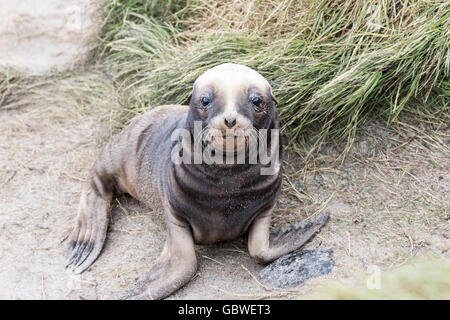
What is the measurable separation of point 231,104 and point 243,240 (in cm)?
104

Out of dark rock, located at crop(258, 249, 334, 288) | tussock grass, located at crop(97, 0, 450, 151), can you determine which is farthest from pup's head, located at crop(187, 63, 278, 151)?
tussock grass, located at crop(97, 0, 450, 151)

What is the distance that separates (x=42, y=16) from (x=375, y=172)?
420cm

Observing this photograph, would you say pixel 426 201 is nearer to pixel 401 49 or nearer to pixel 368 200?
pixel 368 200

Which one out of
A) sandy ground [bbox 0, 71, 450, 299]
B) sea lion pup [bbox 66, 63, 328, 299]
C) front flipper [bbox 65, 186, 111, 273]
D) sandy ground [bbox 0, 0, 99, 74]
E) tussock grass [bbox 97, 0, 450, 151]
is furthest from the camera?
sandy ground [bbox 0, 0, 99, 74]

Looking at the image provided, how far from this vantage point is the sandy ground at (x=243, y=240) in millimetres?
3861

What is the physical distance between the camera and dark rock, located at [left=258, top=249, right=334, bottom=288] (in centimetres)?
369

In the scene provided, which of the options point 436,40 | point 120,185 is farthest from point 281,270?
point 436,40

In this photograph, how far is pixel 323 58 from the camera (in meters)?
4.72

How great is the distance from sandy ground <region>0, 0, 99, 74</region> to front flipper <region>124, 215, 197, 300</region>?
3.08 meters

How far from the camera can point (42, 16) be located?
709 cm

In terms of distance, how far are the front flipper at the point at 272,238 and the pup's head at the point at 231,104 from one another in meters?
0.58

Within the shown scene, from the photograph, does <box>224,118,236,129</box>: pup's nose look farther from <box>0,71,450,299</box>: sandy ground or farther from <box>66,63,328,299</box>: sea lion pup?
<box>0,71,450,299</box>: sandy ground

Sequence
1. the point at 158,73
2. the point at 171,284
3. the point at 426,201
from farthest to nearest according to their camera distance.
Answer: the point at 158,73 → the point at 426,201 → the point at 171,284

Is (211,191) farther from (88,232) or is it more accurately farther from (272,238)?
(88,232)
